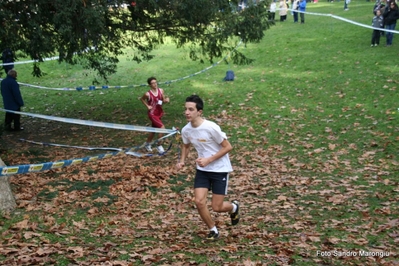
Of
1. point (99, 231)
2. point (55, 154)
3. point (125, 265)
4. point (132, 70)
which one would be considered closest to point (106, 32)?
point (55, 154)

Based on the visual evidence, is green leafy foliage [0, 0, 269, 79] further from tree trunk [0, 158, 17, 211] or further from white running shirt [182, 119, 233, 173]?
white running shirt [182, 119, 233, 173]

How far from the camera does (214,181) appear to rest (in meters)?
7.02

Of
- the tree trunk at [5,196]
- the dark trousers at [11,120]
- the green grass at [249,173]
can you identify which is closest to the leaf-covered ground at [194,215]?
the green grass at [249,173]

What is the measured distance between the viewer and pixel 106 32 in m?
13.6

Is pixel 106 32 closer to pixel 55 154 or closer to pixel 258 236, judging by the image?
pixel 55 154

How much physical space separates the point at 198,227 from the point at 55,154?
6.61 meters

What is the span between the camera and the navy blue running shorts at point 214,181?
23.0 ft

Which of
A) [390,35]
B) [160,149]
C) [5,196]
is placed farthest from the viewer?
[390,35]

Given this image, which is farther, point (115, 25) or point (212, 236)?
point (115, 25)

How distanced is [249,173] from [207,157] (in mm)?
4408

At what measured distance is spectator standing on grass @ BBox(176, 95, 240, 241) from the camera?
6852 millimetres

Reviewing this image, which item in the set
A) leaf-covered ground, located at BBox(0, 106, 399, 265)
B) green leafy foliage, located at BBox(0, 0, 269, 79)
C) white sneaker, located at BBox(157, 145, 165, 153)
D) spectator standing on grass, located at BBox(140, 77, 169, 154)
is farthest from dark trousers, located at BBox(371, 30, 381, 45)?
white sneaker, located at BBox(157, 145, 165, 153)

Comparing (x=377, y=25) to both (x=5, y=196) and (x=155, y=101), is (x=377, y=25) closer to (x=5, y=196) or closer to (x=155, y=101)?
(x=155, y=101)

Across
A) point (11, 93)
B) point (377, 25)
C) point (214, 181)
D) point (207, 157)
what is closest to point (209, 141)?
point (207, 157)
